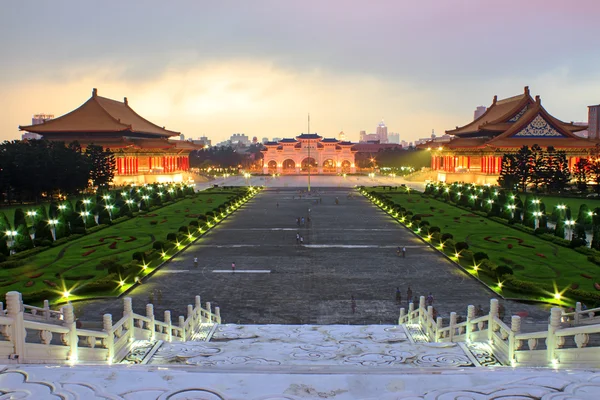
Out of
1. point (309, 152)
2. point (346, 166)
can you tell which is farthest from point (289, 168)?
point (346, 166)

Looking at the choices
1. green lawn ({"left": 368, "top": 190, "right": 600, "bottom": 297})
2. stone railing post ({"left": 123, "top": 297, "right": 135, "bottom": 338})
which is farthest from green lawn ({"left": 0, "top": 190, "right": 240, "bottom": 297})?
green lawn ({"left": 368, "top": 190, "right": 600, "bottom": 297})

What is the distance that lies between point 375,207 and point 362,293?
3368cm

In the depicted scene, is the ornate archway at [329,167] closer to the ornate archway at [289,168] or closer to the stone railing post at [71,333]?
the ornate archway at [289,168]

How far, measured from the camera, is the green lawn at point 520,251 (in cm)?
2344

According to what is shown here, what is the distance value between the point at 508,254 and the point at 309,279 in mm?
12019

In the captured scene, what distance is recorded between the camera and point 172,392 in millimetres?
7602

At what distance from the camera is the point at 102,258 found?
28.0 meters

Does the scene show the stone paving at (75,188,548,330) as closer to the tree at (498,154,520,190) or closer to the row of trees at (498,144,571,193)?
the tree at (498,154,520,190)

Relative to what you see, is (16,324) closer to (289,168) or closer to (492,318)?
(492,318)

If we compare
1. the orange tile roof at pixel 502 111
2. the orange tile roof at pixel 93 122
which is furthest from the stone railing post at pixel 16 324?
the orange tile roof at pixel 502 111

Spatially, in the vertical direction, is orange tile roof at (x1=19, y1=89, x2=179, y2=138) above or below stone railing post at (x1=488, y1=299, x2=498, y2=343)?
above

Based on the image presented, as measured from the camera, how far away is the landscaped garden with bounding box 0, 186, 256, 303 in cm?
2166

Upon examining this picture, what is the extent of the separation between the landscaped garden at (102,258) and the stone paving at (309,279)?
96 centimetres

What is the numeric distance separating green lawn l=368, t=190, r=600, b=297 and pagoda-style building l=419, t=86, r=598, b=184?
29990 millimetres
